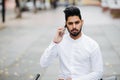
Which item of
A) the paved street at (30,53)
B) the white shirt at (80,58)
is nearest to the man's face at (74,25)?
the white shirt at (80,58)

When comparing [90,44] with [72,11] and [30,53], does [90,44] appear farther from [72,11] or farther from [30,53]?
[30,53]

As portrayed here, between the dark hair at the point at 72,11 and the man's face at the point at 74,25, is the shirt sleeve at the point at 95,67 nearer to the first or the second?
the man's face at the point at 74,25

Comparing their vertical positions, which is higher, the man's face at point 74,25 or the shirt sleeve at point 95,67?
the man's face at point 74,25

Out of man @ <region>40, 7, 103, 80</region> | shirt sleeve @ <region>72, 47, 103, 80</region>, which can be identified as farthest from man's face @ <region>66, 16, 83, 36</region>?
shirt sleeve @ <region>72, 47, 103, 80</region>

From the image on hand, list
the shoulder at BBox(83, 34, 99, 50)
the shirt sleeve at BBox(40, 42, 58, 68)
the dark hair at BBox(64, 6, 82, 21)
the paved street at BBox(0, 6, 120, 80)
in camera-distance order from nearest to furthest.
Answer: the dark hair at BBox(64, 6, 82, 21), the shoulder at BBox(83, 34, 99, 50), the shirt sleeve at BBox(40, 42, 58, 68), the paved street at BBox(0, 6, 120, 80)

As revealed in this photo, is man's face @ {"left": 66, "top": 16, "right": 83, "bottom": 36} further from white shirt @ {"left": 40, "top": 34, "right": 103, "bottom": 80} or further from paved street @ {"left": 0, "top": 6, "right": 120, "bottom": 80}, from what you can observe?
paved street @ {"left": 0, "top": 6, "right": 120, "bottom": 80}

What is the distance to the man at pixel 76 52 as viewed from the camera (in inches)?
188

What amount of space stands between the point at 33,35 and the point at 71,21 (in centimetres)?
1341

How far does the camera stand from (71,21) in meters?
4.81

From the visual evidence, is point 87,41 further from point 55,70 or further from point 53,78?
point 55,70

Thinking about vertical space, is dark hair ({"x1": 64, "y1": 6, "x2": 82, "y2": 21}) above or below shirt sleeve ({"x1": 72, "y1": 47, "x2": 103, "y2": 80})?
above

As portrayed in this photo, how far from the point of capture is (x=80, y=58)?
486 centimetres

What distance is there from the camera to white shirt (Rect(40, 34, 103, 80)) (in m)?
4.79

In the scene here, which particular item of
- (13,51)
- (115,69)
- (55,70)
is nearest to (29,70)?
(55,70)
